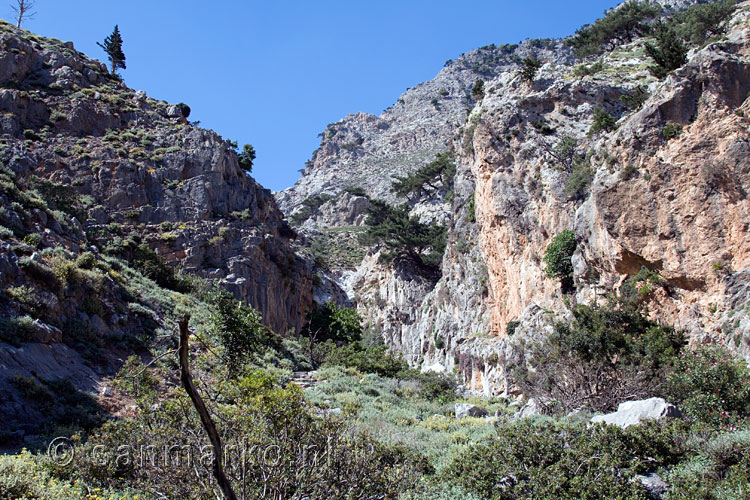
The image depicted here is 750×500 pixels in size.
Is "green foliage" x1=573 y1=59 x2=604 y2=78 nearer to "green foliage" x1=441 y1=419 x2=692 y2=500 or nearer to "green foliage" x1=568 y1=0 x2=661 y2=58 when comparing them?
"green foliage" x1=568 y1=0 x2=661 y2=58

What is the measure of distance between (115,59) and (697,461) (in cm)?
5836

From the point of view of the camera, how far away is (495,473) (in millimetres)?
7656

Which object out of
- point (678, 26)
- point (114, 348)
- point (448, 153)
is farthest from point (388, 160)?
point (114, 348)

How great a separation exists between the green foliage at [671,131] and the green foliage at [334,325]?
26829 mm

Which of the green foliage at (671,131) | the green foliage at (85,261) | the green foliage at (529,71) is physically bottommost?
A: the green foliage at (85,261)

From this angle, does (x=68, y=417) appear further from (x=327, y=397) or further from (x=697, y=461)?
(x=697, y=461)

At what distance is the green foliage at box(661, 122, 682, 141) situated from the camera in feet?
62.0

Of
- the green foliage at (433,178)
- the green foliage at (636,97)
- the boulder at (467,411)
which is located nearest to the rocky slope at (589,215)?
the green foliage at (636,97)

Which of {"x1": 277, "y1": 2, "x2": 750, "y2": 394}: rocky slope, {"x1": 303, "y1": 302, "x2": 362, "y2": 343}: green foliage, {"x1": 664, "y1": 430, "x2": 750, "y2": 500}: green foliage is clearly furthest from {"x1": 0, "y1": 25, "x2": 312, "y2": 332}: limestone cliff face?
{"x1": 664, "y1": 430, "x2": 750, "y2": 500}: green foliage

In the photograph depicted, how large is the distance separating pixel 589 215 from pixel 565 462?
15778 mm

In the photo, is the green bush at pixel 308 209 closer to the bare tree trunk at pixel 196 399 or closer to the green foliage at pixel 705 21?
the green foliage at pixel 705 21

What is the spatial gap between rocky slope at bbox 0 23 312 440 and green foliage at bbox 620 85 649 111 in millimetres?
23567

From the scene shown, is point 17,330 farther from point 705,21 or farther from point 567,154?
point 705,21

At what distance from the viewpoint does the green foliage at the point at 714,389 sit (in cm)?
1065
